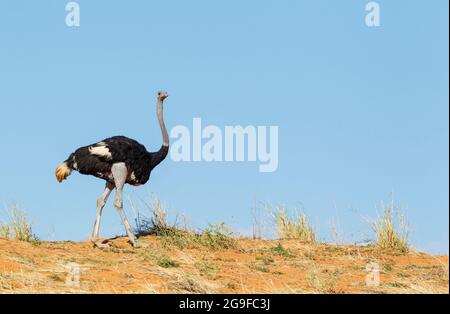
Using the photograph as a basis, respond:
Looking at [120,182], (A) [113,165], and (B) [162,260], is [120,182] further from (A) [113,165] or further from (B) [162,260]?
(B) [162,260]

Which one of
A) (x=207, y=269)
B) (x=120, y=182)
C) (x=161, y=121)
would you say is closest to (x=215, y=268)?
(x=207, y=269)

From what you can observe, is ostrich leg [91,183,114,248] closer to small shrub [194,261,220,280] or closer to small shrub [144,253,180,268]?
small shrub [144,253,180,268]

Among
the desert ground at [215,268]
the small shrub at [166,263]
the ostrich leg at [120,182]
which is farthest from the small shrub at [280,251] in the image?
the small shrub at [166,263]

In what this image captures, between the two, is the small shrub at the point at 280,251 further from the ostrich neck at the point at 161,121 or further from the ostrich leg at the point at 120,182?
the ostrich neck at the point at 161,121

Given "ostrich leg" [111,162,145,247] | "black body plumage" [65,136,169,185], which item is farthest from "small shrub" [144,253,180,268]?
"black body plumage" [65,136,169,185]

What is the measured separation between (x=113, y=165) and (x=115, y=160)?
103 millimetres

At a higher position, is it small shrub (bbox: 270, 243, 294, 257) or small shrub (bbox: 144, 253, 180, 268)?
small shrub (bbox: 270, 243, 294, 257)

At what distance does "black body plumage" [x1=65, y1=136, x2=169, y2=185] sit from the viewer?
1672 cm

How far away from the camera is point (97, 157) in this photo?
55.0 feet

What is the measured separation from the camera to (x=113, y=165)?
1667 centimetres

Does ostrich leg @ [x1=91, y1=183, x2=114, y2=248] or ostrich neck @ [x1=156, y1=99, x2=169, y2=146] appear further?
ostrich neck @ [x1=156, y1=99, x2=169, y2=146]

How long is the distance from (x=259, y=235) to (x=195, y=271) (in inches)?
208

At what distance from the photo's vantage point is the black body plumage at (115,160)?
16719 millimetres
